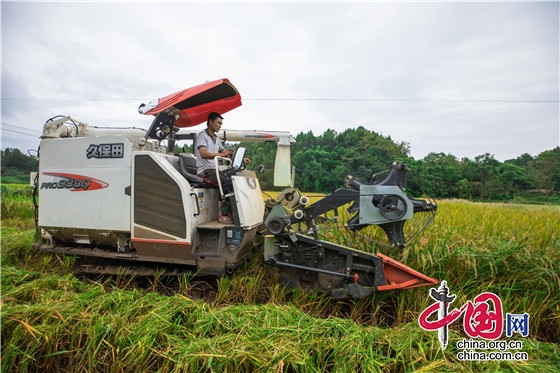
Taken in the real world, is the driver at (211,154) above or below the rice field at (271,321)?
above

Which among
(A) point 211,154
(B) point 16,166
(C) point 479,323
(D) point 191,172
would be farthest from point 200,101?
(B) point 16,166

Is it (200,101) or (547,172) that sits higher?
(547,172)

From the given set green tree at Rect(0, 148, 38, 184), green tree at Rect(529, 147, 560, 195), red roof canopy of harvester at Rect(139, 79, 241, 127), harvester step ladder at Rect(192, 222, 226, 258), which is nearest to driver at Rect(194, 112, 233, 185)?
red roof canopy of harvester at Rect(139, 79, 241, 127)

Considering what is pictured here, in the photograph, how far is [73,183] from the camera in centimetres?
376

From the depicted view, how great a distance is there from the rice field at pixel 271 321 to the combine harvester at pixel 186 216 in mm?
286

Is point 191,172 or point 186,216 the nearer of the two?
point 186,216

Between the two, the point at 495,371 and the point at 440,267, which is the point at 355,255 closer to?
the point at 440,267

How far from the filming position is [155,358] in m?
2.47

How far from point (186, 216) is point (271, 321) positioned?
1.58m

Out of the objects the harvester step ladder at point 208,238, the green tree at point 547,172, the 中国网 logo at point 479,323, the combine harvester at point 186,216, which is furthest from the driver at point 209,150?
the green tree at point 547,172

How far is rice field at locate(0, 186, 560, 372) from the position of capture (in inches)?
92.7

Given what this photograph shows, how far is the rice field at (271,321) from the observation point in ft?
7.72

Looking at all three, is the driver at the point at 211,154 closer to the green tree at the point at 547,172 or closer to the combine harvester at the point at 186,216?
the combine harvester at the point at 186,216

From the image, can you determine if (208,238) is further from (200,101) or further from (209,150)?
(200,101)
